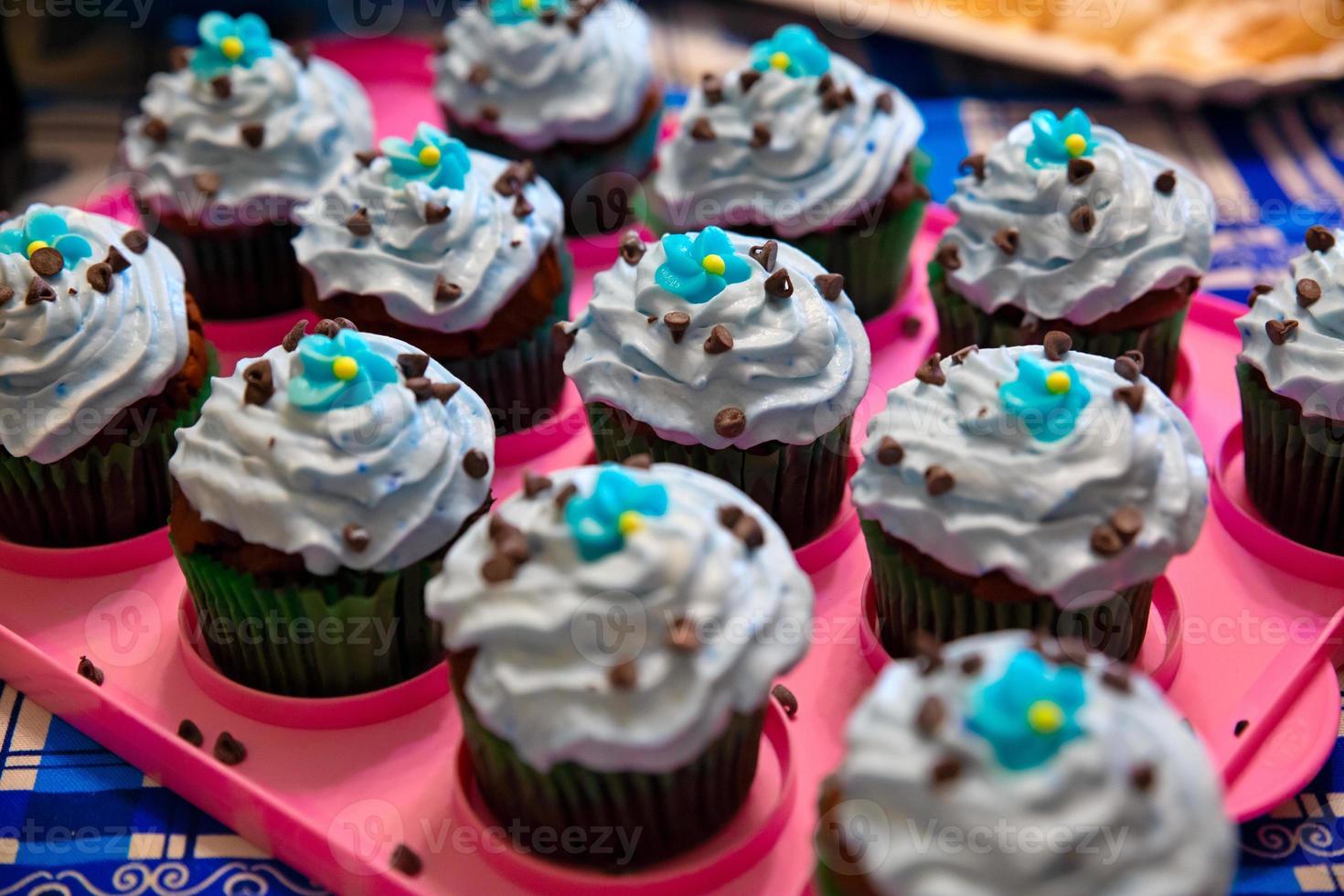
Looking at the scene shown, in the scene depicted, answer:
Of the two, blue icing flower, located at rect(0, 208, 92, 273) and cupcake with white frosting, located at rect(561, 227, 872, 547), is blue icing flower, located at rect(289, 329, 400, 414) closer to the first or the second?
cupcake with white frosting, located at rect(561, 227, 872, 547)

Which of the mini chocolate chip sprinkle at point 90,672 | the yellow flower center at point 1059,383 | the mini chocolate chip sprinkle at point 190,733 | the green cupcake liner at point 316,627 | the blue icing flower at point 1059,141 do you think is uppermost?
the yellow flower center at point 1059,383

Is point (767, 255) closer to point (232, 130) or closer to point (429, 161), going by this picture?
point (429, 161)

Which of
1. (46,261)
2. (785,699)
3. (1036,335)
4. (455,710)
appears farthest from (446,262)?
(1036,335)

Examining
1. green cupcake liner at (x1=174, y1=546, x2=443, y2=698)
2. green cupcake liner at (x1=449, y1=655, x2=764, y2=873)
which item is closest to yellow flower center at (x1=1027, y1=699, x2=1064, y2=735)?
green cupcake liner at (x1=449, y1=655, x2=764, y2=873)

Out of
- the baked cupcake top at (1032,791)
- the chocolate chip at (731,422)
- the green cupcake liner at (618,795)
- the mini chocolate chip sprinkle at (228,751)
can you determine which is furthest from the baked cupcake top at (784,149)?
the baked cupcake top at (1032,791)

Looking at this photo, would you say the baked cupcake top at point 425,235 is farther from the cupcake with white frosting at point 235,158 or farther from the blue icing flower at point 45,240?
the blue icing flower at point 45,240

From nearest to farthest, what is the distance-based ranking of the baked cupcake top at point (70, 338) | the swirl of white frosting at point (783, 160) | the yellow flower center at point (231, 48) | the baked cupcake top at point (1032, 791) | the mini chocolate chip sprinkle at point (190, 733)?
the baked cupcake top at point (1032, 791) → the mini chocolate chip sprinkle at point (190, 733) → the baked cupcake top at point (70, 338) → the swirl of white frosting at point (783, 160) → the yellow flower center at point (231, 48)

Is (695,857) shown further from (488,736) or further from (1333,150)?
(1333,150)
